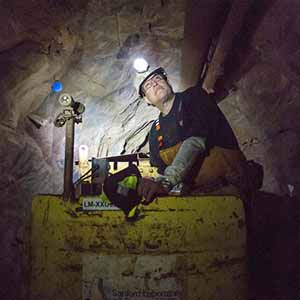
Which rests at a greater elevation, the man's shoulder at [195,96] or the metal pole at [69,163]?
the man's shoulder at [195,96]

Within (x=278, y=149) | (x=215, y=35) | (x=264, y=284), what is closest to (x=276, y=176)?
(x=278, y=149)

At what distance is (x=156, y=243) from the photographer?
2135 mm

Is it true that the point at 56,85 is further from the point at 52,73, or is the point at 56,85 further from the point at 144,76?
the point at 144,76

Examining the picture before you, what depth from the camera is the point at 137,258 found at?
2.13 metres

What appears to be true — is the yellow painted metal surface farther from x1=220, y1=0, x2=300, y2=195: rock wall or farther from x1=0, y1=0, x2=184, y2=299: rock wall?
x1=220, y1=0, x2=300, y2=195: rock wall

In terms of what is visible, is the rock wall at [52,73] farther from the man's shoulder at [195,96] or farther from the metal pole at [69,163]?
the metal pole at [69,163]

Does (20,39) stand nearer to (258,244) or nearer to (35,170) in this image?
(35,170)

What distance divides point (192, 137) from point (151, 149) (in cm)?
95

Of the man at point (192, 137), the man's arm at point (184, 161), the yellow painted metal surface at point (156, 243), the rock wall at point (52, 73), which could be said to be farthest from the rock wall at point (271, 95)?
the yellow painted metal surface at point (156, 243)

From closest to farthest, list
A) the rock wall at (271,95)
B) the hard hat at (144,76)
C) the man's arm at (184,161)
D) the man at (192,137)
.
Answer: the man's arm at (184,161) → the rock wall at (271,95) → the man at (192,137) → the hard hat at (144,76)

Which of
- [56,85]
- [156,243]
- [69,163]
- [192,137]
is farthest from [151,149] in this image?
[156,243]

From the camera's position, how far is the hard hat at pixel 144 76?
3752mm

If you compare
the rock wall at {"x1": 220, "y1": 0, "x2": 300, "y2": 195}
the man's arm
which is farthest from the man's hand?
the rock wall at {"x1": 220, "y1": 0, "x2": 300, "y2": 195}

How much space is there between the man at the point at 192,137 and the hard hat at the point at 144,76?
0.04 feet
